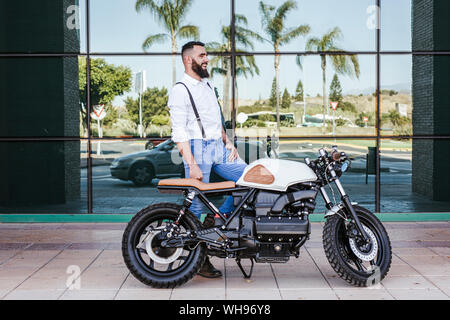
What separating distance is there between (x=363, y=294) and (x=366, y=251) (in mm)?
365

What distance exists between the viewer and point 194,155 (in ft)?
18.0

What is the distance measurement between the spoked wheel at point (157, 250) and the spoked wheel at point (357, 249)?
1.06 meters

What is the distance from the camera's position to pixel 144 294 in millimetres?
4969

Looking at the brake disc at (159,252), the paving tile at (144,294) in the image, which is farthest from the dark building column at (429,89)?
the paving tile at (144,294)

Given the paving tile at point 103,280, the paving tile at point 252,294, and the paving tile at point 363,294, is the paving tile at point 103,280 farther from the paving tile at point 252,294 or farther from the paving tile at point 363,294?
the paving tile at point 363,294

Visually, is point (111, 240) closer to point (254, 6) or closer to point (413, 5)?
point (254, 6)

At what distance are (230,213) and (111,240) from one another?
2683 millimetres

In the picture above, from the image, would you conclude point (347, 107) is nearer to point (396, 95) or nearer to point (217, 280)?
point (396, 95)

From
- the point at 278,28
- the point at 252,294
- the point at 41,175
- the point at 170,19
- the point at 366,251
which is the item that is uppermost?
the point at 170,19

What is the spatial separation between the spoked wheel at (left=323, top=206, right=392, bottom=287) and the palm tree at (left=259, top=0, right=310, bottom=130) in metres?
3.94

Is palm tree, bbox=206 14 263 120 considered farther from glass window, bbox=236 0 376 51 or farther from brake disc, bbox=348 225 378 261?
brake disc, bbox=348 225 378 261

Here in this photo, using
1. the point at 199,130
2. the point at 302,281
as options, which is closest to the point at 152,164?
the point at 199,130

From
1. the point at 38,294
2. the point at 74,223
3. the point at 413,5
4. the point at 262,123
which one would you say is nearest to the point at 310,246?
the point at 262,123
